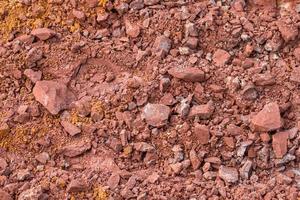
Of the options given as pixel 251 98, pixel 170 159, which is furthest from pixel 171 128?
pixel 251 98

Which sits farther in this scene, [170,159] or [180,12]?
[180,12]

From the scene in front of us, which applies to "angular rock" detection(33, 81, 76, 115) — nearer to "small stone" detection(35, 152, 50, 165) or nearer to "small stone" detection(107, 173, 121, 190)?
"small stone" detection(35, 152, 50, 165)

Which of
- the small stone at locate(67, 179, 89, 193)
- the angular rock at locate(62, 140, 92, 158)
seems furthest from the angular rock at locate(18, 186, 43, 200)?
the angular rock at locate(62, 140, 92, 158)

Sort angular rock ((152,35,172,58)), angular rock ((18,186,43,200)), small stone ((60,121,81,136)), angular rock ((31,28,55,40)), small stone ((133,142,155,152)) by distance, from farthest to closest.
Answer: angular rock ((31,28,55,40)) → angular rock ((152,35,172,58)) → small stone ((60,121,81,136)) → small stone ((133,142,155,152)) → angular rock ((18,186,43,200))

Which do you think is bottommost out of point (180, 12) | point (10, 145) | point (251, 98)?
point (10, 145)

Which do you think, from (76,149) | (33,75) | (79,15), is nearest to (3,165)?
(76,149)

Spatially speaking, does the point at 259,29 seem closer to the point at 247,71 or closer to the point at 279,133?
the point at 247,71

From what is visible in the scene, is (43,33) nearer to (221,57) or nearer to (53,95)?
(53,95)
